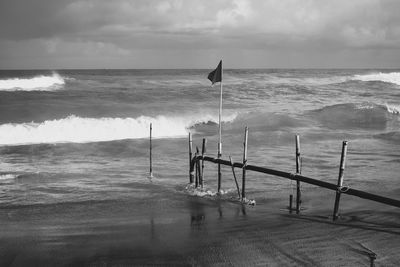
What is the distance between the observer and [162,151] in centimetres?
1977

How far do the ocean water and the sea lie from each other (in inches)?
1.9

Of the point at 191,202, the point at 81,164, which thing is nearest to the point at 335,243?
the point at 191,202

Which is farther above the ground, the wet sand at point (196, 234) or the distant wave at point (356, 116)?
the distant wave at point (356, 116)

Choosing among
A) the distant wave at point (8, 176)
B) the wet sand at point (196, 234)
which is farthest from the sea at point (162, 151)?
the wet sand at point (196, 234)

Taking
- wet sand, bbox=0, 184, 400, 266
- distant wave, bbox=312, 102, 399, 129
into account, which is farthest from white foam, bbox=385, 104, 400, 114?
wet sand, bbox=0, 184, 400, 266

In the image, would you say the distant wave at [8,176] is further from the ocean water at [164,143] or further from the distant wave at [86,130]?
the distant wave at [86,130]

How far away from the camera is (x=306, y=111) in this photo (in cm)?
3600

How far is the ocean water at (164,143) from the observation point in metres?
12.8

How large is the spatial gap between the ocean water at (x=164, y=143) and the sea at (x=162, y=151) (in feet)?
0.16

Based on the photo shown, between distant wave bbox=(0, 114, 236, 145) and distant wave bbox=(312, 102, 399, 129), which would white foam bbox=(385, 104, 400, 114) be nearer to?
distant wave bbox=(312, 102, 399, 129)

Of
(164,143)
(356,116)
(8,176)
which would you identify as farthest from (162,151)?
(356,116)

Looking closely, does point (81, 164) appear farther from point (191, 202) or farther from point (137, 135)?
point (137, 135)

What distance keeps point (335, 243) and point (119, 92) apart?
42.3 meters

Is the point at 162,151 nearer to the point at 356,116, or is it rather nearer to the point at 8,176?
the point at 8,176
